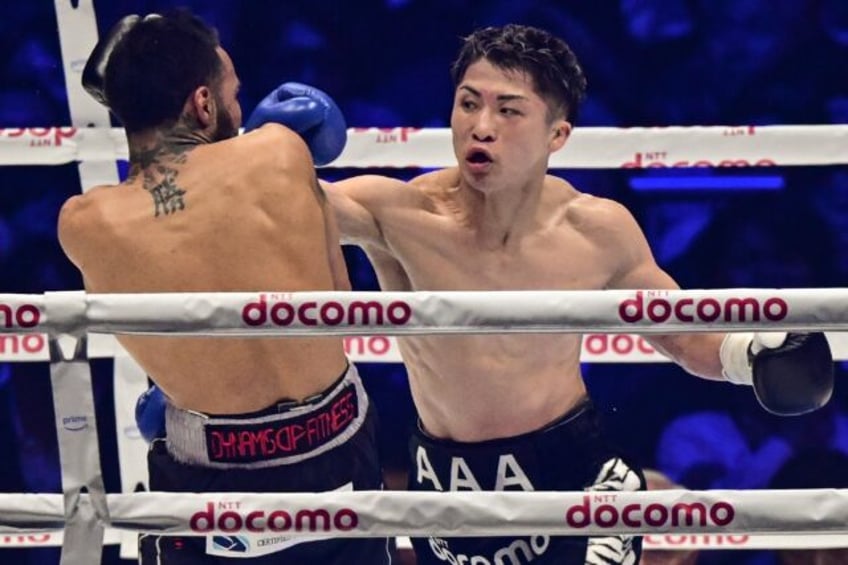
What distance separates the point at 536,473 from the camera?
2900 mm

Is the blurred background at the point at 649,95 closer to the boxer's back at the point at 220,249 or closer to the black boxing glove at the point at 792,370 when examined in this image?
the black boxing glove at the point at 792,370

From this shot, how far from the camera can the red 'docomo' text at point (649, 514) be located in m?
2.20

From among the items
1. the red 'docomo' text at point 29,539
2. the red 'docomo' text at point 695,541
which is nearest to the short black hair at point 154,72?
the red 'docomo' text at point 29,539

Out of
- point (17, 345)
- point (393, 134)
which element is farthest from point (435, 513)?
point (17, 345)

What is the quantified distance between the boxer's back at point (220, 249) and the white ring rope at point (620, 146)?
105 centimetres

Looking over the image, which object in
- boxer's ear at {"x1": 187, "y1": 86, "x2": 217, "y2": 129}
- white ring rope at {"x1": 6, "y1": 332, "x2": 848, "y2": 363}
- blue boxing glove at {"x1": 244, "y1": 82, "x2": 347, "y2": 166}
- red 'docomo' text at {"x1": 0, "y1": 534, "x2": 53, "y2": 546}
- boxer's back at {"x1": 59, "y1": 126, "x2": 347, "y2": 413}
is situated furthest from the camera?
red 'docomo' text at {"x1": 0, "y1": 534, "x2": 53, "y2": 546}

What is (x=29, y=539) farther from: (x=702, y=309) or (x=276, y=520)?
(x=702, y=309)

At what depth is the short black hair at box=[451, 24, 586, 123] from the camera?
9.39 ft

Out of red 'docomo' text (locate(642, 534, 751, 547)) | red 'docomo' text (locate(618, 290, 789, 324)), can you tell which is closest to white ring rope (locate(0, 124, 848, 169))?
red 'docomo' text (locate(642, 534, 751, 547))

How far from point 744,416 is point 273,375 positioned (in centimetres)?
194

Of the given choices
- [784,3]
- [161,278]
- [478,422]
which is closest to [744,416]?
[784,3]

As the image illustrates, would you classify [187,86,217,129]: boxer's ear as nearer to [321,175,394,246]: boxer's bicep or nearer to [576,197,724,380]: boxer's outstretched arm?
[321,175,394,246]: boxer's bicep

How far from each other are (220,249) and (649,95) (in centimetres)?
176

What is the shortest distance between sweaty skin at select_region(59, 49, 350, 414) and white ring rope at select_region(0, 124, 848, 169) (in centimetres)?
104
